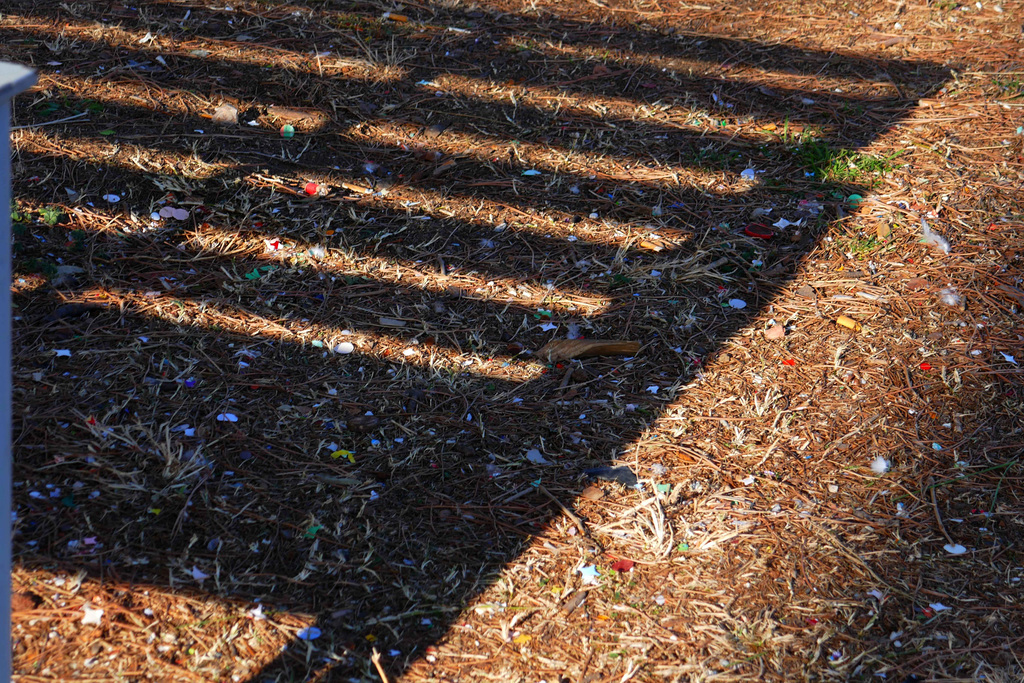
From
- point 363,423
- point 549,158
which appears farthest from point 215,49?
point 363,423

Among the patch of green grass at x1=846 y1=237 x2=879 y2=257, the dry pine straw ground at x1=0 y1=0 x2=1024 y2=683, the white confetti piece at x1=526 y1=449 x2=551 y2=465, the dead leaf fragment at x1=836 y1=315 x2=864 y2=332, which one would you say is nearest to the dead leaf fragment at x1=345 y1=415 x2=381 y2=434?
the dry pine straw ground at x1=0 y1=0 x2=1024 y2=683

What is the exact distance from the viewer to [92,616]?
1962 millimetres

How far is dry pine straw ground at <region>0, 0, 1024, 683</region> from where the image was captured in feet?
6.79

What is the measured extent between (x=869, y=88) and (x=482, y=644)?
3439 mm

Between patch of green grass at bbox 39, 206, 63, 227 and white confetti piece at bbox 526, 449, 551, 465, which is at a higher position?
patch of green grass at bbox 39, 206, 63, 227

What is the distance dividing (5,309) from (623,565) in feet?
5.15

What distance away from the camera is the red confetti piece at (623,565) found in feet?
7.30

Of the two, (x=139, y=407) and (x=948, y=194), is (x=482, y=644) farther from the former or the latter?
(x=948, y=194)

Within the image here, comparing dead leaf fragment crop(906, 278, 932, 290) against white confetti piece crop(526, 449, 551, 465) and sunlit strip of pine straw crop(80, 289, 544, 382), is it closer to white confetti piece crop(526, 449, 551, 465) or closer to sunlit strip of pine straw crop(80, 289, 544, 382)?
sunlit strip of pine straw crop(80, 289, 544, 382)

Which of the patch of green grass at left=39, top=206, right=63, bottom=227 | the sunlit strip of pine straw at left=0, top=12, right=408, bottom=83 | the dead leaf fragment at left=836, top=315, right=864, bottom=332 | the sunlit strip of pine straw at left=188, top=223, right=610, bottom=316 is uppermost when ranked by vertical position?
the sunlit strip of pine straw at left=0, top=12, right=408, bottom=83

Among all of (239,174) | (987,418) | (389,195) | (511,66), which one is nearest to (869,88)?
(511,66)

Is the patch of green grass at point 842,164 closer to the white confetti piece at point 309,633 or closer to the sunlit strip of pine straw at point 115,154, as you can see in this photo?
the sunlit strip of pine straw at point 115,154

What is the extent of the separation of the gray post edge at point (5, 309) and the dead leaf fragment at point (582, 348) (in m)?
1.79

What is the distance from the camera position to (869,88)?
13.8 ft
